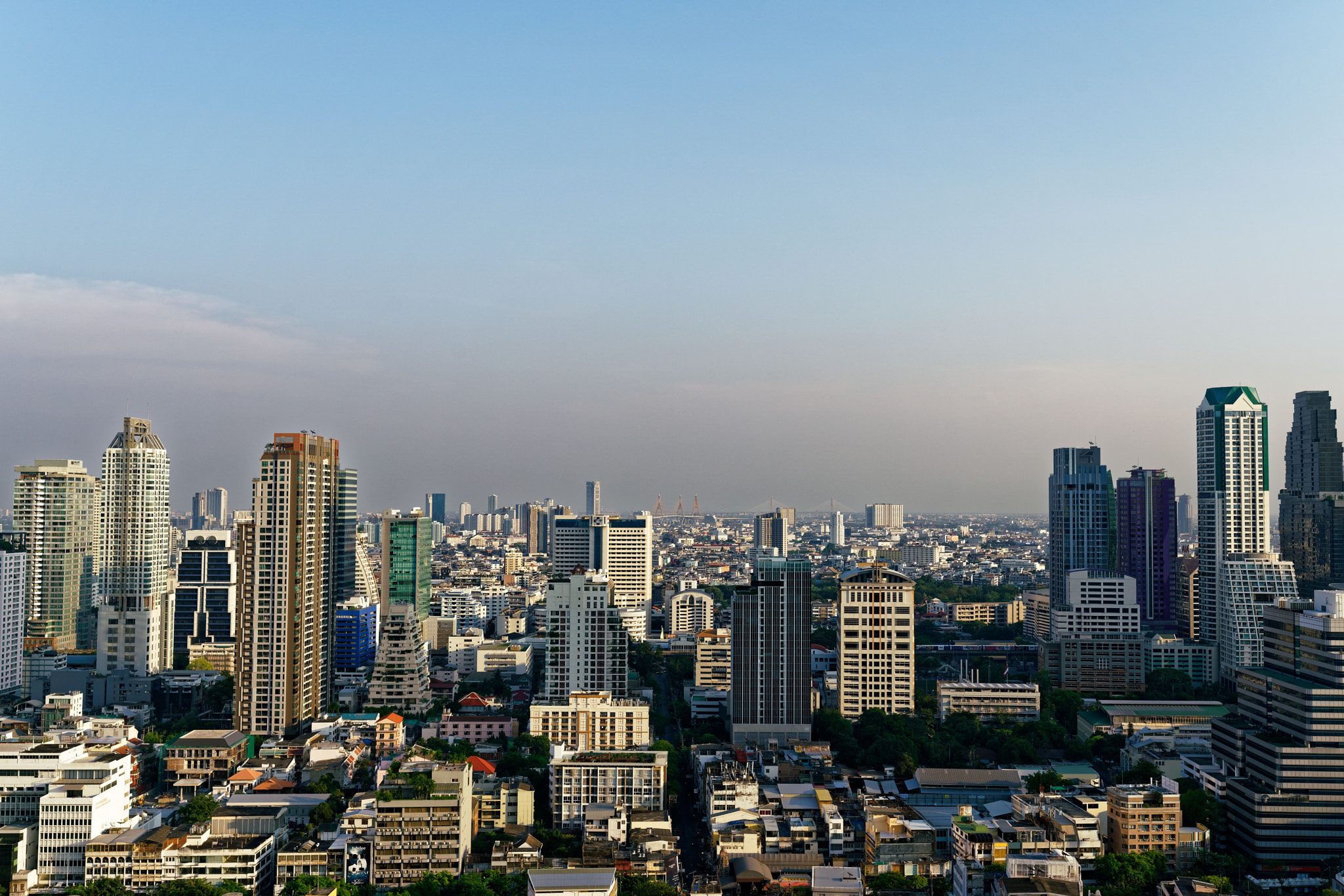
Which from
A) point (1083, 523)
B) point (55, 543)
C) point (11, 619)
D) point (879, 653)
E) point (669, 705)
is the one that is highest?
point (1083, 523)

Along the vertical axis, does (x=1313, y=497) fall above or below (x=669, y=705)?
above

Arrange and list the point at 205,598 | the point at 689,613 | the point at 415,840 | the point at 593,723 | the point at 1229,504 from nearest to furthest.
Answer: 1. the point at 415,840
2. the point at 593,723
3. the point at 1229,504
4. the point at 205,598
5. the point at 689,613

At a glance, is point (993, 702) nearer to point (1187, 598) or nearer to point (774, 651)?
point (774, 651)

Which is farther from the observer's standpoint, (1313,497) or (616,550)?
(616,550)

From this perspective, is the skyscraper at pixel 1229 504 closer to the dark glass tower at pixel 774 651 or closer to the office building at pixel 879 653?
the office building at pixel 879 653

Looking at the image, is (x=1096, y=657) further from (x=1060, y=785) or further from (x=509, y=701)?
(x=509, y=701)

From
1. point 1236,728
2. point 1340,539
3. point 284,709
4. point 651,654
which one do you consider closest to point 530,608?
point 651,654

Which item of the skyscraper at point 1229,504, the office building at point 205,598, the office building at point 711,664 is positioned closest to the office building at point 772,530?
the skyscraper at point 1229,504

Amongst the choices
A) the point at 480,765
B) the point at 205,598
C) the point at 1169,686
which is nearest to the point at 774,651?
the point at 480,765
